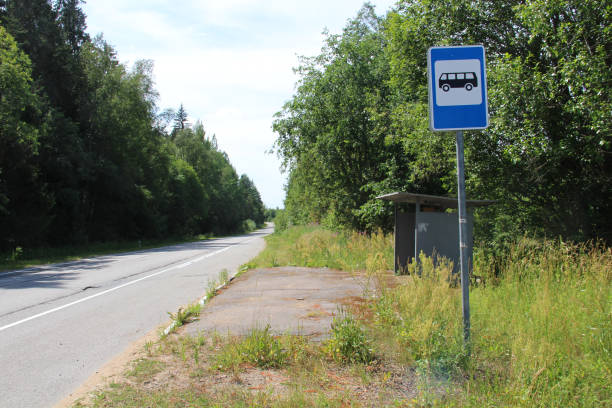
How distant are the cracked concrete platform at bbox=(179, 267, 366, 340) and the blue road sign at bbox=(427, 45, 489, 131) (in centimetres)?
301

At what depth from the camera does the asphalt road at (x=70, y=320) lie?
4.80 meters

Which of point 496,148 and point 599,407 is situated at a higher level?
point 496,148

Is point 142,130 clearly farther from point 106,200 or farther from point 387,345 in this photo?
point 387,345

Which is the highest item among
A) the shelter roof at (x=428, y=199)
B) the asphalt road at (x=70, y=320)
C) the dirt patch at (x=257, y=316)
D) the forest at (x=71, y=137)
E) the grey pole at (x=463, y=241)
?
the forest at (x=71, y=137)

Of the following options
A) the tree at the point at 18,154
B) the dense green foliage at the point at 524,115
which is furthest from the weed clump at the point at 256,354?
the tree at the point at 18,154

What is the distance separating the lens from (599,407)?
11.3 feet

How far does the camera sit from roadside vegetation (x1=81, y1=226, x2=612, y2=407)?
368 centimetres

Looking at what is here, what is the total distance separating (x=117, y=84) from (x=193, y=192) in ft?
83.6

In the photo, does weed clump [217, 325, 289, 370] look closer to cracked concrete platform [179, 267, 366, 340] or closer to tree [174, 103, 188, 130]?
cracked concrete platform [179, 267, 366, 340]

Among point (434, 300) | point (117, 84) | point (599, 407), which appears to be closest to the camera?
point (599, 407)

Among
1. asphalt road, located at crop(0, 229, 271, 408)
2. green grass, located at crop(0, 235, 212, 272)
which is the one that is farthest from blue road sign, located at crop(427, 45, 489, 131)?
green grass, located at crop(0, 235, 212, 272)

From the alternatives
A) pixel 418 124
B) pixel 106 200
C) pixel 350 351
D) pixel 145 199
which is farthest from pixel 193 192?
pixel 350 351

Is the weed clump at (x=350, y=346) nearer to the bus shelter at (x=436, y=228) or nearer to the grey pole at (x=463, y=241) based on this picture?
the grey pole at (x=463, y=241)

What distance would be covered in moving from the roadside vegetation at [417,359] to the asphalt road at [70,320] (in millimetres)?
855
